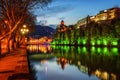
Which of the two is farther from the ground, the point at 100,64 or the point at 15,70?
the point at 15,70

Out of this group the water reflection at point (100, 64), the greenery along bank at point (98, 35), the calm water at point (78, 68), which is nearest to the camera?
the calm water at point (78, 68)

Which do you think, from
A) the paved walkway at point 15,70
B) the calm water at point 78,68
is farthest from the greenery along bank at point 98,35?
the paved walkway at point 15,70

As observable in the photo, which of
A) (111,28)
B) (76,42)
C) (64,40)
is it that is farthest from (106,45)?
(64,40)

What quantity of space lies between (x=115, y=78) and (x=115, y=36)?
90.7m

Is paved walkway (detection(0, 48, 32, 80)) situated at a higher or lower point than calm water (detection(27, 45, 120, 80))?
higher

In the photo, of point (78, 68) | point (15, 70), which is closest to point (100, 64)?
point (78, 68)

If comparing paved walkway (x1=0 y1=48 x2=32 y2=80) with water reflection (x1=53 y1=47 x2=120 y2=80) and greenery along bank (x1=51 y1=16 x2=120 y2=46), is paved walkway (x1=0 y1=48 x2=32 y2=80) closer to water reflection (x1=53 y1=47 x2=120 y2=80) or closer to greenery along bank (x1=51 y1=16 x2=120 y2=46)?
water reflection (x1=53 y1=47 x2=120 y2=80)

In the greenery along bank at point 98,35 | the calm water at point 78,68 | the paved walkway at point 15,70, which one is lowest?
the calm water at point 78,68

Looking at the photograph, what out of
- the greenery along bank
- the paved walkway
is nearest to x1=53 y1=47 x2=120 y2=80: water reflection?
the paved walkway

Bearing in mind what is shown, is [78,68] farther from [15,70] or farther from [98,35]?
[98,35]

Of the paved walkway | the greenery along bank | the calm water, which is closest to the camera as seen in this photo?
the paved walkway

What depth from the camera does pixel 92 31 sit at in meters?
136

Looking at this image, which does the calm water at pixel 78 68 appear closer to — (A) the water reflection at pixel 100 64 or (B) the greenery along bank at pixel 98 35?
(A) the water reflection at pixel 100 64

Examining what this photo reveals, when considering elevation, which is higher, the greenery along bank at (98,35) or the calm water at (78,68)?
the greenery along bank at (98,35)
